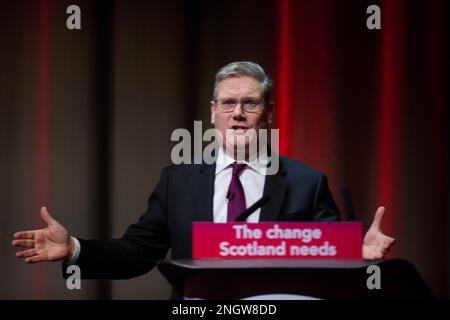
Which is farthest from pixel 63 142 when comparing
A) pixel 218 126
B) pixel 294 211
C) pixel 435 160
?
pixel 435 160

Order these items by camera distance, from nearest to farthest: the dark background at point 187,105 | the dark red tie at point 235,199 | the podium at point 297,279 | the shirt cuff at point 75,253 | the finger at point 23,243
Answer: the podium at point 297,279 < the finger at point 23,243 < the shirt cuff at point 75,253 < the dark red tie at point 235,199 < the dark background at point 187,105

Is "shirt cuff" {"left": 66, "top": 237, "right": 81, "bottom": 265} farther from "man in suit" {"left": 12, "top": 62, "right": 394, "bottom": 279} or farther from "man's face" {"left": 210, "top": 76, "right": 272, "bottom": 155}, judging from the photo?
"man's face" {"left": 210, "top": 76, "right": 272, "bottom": 155}

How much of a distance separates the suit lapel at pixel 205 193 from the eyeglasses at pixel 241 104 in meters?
0.17

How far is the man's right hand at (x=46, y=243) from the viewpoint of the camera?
5.01ft

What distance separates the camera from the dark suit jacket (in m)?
1.82

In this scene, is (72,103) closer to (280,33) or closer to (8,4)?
(8,4)

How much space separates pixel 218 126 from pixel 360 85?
878 mm

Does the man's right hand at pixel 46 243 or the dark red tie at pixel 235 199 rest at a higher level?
the dark red tie at pixel 235 199

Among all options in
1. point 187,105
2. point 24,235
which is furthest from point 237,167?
point 187,105

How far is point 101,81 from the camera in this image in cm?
256

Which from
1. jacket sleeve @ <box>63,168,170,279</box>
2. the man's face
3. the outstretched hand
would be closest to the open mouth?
the man's face

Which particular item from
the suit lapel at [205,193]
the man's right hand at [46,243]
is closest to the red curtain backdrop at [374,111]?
the suit lapel at [205,193]

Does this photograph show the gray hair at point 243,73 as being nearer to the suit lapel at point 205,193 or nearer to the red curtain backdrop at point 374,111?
the suit lapel at point 205,193

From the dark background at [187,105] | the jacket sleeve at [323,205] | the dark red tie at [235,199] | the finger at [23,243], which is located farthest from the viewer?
the dark background at [187,105]
